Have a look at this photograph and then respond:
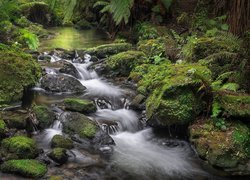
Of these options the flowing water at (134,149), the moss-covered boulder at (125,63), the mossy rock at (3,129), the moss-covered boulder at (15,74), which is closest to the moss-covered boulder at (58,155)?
the flowing water at (134,149)

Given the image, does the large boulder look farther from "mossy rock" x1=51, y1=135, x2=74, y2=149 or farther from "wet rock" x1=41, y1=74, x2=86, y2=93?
"wet rock" x1=41, y1=74, x2=86, y2=93

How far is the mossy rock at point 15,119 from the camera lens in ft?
19.5

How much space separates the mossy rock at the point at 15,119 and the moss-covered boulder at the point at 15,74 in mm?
690

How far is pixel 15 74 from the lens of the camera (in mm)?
7727

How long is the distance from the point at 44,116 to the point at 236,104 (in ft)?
11.0

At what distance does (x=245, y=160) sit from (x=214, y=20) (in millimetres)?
Answer: 6691

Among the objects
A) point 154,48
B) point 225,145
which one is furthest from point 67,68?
point 225,145

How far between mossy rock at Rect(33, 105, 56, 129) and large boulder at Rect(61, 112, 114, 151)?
25 cm

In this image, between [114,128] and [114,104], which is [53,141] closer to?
[114,128]

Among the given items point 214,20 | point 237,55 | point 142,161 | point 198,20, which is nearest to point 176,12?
point 198,20

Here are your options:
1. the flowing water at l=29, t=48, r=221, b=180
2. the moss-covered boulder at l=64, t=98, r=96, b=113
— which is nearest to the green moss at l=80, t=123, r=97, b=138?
the flowing water at l=29, t=48, r=221, b=180

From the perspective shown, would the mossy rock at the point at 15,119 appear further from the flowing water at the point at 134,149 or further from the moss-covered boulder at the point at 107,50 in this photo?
the moss-covered boulder at the point at 107,50

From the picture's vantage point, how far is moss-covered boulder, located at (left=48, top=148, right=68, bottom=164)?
5102 mm

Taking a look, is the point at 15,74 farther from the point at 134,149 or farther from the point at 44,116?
the point at 134,149
